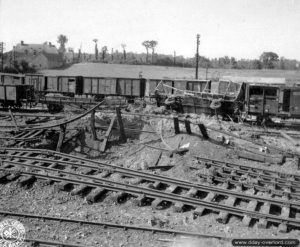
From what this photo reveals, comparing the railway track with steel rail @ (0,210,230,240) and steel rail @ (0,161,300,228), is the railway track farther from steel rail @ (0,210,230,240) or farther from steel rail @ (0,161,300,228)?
steel rail @ (0,210,230,240)

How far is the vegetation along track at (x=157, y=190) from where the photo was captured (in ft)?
24.7

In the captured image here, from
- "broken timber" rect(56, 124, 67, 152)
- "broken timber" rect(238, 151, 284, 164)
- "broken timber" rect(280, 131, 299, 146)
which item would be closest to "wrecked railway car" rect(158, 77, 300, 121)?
"broken timber" rect(280, 131, 299, 146)

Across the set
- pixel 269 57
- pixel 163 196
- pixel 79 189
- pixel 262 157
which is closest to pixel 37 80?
pixel 262 157

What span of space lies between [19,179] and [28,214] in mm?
2384

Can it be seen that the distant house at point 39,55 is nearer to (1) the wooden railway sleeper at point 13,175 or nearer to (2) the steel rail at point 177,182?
(2) the steel rail at point 177,182

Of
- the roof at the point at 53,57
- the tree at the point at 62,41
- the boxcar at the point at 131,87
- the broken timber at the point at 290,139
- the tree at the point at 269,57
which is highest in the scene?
the tree at the point at 62,41

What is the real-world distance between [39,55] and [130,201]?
246 ft

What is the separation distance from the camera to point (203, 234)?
6434mm

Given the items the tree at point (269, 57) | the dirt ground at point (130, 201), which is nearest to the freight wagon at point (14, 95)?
the dirt ground at point (130, 201)

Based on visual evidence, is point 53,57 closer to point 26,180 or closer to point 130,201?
point 26,180

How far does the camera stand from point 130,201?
8.45 m

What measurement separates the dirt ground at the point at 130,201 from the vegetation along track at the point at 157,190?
201mm

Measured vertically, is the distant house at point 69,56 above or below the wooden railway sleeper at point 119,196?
above

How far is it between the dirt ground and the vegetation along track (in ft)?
0.66
